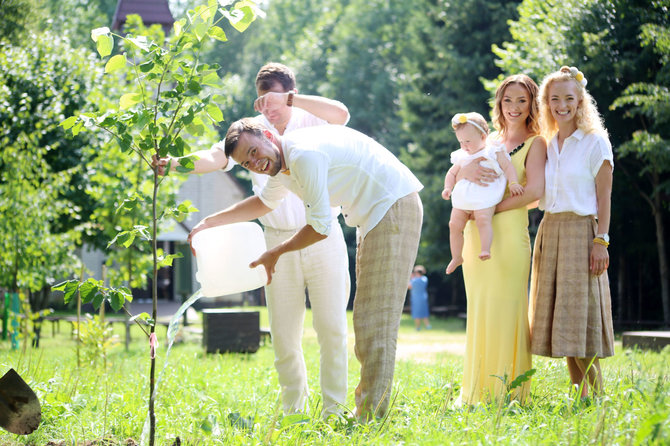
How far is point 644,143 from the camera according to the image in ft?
38.9

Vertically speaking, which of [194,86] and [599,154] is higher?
[194,86]

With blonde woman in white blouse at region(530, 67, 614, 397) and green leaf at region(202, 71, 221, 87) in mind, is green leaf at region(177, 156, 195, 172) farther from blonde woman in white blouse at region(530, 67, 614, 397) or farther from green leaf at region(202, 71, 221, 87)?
blonde woman in white blouse at region(530, 67, 614, 397)

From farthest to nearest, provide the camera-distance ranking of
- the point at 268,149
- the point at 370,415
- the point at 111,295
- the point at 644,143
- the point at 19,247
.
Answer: the point at 644,143 → the point at 19,247 → the point at 370,415 → the point at 268,149 → the point at 111,295

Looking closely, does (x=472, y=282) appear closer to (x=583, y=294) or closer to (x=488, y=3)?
(x=583, y=294)

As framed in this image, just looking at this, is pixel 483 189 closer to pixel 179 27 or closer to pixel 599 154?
pixel 599 154

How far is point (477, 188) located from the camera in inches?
172

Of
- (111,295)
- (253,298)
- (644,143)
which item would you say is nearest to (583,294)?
(111,295)

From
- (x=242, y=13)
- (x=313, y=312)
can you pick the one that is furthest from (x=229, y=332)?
(x=242, y=13)

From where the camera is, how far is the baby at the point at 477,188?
4.31 m

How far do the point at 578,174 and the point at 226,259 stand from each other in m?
1.96

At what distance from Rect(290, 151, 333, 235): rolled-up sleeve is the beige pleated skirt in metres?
1.54

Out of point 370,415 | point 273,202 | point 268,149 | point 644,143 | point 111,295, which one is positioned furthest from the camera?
point 644,143

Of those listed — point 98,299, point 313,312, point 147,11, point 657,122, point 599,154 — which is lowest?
point 313,312

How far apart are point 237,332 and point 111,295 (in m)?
6.73
